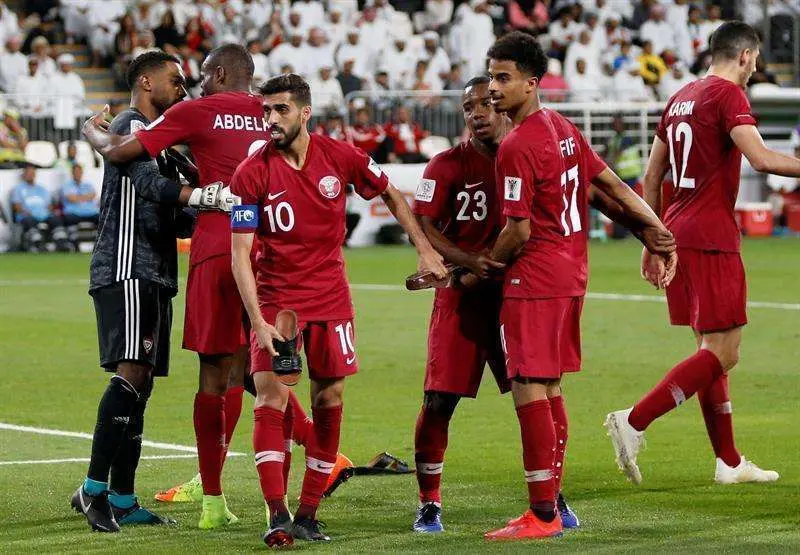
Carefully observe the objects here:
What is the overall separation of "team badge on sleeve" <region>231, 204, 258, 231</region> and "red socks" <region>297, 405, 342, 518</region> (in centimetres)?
86

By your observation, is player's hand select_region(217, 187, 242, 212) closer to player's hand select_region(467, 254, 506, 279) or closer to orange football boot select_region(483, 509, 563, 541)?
player's hand select_region(467, 254, 506, 279)

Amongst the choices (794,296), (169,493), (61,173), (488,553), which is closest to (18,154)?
(61,173)

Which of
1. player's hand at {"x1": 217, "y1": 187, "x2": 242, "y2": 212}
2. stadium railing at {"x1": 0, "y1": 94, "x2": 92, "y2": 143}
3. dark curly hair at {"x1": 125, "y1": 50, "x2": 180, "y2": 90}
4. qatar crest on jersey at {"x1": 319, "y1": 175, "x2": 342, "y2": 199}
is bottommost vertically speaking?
stadium railing at {"x1": 0, "y1": 94, "x2": 92, "y2": 143}

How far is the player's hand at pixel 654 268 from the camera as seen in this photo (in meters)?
7.89

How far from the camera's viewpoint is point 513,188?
6.90 metres

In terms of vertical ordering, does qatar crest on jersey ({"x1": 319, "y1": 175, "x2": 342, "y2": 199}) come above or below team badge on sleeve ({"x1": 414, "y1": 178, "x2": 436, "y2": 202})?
above

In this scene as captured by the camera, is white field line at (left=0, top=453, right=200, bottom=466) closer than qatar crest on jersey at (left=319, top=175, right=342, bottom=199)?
No

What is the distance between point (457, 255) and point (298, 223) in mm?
747

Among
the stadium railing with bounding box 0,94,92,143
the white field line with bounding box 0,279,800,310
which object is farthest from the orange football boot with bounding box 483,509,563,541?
the stadium railing with bounding box 0,94,92,143

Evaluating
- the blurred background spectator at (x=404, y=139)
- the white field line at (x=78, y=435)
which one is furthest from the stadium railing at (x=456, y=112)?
the white field line at (x=78, y=435)

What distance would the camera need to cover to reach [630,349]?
14328 millimetres

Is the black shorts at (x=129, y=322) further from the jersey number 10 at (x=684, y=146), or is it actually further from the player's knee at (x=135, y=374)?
the jersey number 10 at (x=684, y=146)

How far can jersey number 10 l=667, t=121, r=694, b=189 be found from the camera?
339 inches

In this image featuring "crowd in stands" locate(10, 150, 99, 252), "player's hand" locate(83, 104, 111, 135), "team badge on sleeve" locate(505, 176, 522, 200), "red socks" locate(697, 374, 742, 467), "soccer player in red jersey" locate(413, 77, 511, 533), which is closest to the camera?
"team badge on sleeve" locate(505, 176, 522, 200)
